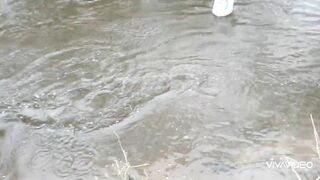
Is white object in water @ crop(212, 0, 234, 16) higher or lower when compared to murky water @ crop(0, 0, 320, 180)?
higher

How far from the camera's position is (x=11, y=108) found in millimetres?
3654

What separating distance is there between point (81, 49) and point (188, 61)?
2.87 ft

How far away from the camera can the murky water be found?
3.20m

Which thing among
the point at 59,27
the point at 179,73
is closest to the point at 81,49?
the point at 59,27

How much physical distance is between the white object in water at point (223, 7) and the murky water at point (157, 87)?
0.20 feet

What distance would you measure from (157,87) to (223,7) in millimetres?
1213

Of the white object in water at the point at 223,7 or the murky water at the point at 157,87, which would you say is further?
the white object in water at the point at 223,7

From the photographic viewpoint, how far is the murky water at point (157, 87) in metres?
3.20

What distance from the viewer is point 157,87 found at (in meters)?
3.80

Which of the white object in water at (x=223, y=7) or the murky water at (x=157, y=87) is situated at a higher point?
the white object in water at (x=223, y=7)

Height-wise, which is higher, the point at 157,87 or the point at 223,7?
the point at 223,7

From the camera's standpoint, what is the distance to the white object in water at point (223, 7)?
4.64 m

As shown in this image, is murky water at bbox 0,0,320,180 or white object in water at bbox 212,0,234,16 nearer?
murky water at bbox 0,0,320,180

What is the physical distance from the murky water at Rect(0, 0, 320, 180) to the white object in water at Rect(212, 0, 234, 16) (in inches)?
2.4
